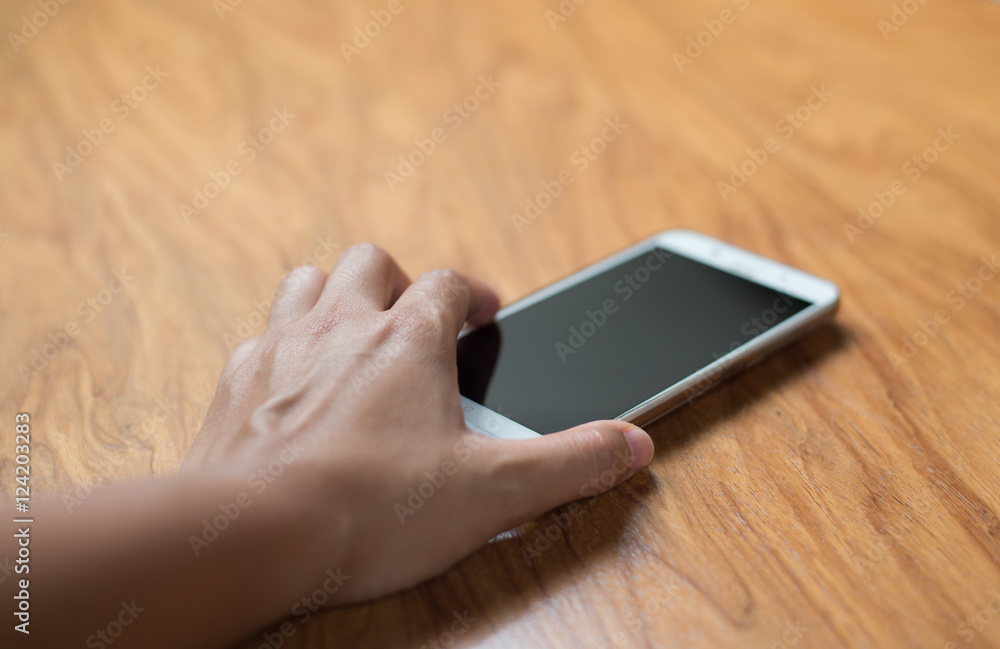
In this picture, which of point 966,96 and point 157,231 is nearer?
point 157,231

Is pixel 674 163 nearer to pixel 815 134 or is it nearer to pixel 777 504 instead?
pixel 815 134

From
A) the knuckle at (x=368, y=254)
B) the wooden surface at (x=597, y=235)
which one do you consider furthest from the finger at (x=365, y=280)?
the wooden surface at (x=597, y=235)

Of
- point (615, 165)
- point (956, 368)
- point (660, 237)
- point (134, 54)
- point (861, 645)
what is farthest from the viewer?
point (134, 54)

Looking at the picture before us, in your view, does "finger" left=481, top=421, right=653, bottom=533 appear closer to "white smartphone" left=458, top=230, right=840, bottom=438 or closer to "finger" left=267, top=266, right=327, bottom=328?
"white smartphone" left=458, top=230, right=840, bottom=438

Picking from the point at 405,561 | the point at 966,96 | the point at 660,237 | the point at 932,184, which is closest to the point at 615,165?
the point at 660,237

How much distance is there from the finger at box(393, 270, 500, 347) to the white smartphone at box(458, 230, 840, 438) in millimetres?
21

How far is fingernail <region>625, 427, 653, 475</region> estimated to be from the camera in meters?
0.55

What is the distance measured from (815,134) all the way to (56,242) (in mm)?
870

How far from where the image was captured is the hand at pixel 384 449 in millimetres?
470

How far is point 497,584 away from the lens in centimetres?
49

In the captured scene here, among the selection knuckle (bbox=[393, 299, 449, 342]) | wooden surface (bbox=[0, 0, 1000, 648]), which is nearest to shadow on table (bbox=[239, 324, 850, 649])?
wooden surface (bbox=[0, 0, 1000, 648])

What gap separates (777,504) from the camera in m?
Answer: 0.53

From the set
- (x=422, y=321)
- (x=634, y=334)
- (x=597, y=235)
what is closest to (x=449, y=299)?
(x=422, y=321)

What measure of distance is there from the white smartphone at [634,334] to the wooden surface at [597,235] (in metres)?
0.03
